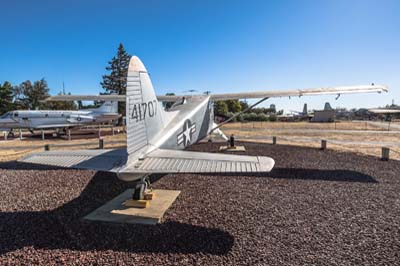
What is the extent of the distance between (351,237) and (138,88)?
4632 millimetres

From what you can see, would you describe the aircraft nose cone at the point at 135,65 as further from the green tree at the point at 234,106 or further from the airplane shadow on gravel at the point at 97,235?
the green tree at the point at 234,106

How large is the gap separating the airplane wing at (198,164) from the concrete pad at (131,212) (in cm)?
119

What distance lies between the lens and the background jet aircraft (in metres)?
23.4

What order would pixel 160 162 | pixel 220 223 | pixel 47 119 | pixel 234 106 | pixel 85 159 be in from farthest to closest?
1. pixel 234 106
2. pixel 47 119
3. pixel 220 223
4. pixel 85 159
5. pixel 160 162

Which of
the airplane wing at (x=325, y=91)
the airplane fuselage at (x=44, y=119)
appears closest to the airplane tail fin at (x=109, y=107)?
the airplane fuselage at (x=44, y=119)

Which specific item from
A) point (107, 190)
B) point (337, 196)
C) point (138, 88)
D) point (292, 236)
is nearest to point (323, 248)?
point (292, 236)

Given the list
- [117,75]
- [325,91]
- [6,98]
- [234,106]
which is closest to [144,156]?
[325,91]

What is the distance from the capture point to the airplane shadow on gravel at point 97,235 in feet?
13.3

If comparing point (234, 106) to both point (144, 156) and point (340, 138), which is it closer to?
point (340, 138)

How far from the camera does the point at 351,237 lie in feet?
14.0

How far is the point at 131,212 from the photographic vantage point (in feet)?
16.9

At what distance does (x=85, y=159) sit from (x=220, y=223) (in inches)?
114

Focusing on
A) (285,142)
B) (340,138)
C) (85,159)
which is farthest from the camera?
(340,138)

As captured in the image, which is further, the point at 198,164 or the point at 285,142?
the point at 285,142
